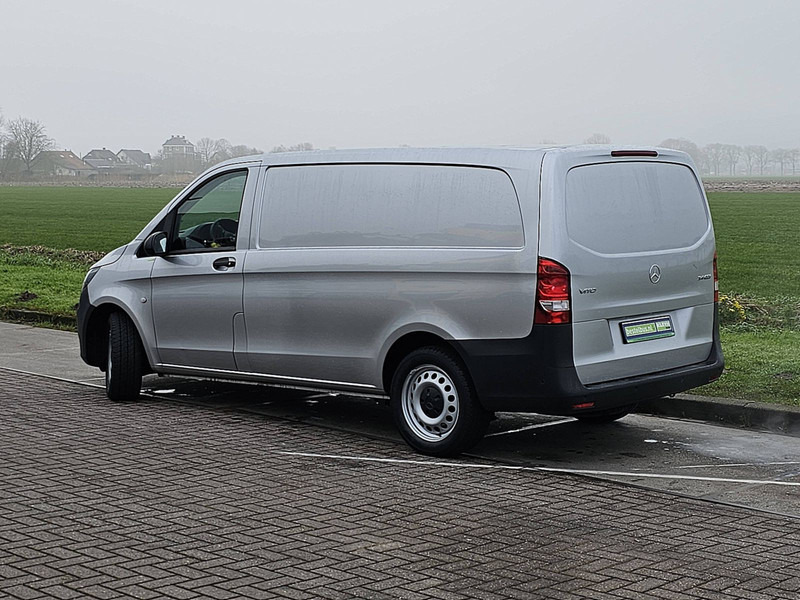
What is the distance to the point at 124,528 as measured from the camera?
566 cm

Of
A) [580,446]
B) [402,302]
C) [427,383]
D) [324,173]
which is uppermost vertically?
[324,173]

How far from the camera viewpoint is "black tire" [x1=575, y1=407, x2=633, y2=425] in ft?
27.6

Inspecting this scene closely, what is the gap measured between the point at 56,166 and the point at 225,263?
154539 millimetres

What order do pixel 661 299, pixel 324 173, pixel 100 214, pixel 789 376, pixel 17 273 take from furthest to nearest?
pixel 100 214 < pixel 17 273 < pixel 789 376 < pixel 324 173 < pixel 661 299

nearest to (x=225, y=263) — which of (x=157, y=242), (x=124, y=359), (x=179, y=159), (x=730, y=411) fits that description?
(x=157, y=242)

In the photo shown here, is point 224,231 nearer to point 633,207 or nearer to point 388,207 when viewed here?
point 388,207

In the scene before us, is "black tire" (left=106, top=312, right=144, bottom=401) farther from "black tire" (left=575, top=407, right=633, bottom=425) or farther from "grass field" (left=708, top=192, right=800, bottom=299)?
"grass field" (left=708, top=192, right=800, bottom=299)

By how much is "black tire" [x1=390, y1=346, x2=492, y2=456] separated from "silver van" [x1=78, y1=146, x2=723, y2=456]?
1 cm

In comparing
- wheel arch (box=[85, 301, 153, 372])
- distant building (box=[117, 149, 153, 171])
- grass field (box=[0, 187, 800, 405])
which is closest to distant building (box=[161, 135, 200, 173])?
distant building (box=[117, 149, 153, 171])

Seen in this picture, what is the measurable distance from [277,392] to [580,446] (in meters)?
3.10

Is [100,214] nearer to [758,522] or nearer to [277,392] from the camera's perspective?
[277,392]

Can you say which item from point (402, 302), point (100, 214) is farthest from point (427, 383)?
point (100, 214)

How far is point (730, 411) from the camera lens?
854 cm

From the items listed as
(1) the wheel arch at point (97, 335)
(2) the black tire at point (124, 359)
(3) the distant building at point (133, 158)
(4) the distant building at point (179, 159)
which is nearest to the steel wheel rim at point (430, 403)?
(2) the black tire at point (124, 359)
